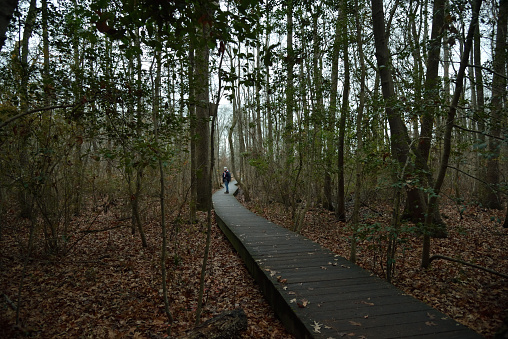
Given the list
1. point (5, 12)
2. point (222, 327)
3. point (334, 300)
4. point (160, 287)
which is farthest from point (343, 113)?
point (5, 12)

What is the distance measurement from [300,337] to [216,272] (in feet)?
10.0

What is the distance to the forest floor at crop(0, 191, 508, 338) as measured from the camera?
3.63 metres

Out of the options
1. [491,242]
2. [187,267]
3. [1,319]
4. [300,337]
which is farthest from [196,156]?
[491,242]

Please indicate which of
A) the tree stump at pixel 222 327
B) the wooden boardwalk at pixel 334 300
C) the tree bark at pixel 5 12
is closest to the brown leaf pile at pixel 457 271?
the wooden boardwalk at pixel 334 300

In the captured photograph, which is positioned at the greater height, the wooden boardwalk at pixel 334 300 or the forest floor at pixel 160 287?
the wooden boardwalk at pixel 334 300

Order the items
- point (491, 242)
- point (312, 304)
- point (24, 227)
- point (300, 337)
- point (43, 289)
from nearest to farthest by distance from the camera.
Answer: point (300, 337), point (312, 304), point (43, 289), point (491, 242), point (24, 227)

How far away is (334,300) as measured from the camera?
3.46 metres

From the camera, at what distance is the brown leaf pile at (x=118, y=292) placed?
→ 142 inches

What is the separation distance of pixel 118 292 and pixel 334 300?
12.0 feet

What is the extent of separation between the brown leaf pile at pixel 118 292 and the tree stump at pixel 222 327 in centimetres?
21

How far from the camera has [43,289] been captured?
4.63 meters

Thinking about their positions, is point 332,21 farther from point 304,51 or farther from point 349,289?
point 349,289

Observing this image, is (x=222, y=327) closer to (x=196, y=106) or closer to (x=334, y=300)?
(x=334, y=300)

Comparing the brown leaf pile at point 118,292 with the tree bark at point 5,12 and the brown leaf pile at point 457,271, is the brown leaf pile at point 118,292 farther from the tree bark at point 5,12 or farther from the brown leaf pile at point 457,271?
the tree bark at point 5,12
